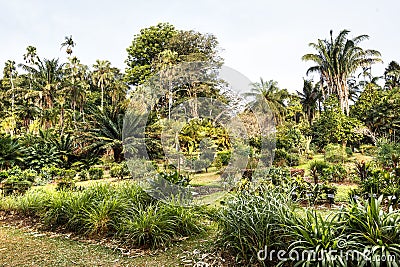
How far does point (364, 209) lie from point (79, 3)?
24.6ft

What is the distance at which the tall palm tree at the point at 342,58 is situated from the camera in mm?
19812

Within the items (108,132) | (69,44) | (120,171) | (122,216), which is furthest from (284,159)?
(69,44)

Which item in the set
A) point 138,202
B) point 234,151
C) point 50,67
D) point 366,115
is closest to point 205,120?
point 234,151

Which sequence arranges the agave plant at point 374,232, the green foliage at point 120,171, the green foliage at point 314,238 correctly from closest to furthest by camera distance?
the agave plant at point 374,232
the green foliage at point 314,238
the green foliage at point 120,171

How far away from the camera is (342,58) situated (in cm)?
1989

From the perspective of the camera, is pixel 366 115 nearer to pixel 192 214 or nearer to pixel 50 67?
pixel 192 214

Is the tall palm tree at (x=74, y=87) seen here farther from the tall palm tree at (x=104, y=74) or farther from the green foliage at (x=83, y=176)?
the green foliage at (x=83, y=176)

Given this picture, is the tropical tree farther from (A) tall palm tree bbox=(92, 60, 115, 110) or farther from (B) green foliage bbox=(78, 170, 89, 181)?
(B) green foliage bbox=(78, 170, 89, 181)

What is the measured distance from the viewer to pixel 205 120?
30.7 ft

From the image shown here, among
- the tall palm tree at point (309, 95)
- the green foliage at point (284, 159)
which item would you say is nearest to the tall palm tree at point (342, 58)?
the tall palm tree at point (309, 95)

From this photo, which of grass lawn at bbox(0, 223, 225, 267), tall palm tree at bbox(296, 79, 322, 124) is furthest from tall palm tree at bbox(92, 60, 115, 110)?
grass lawn at bbox(0, 223, 225, 267)

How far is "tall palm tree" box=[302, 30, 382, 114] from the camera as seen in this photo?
65.0 feet

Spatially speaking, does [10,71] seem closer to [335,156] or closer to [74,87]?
[74,87]

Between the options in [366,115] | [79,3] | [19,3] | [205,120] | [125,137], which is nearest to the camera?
[19,3]
